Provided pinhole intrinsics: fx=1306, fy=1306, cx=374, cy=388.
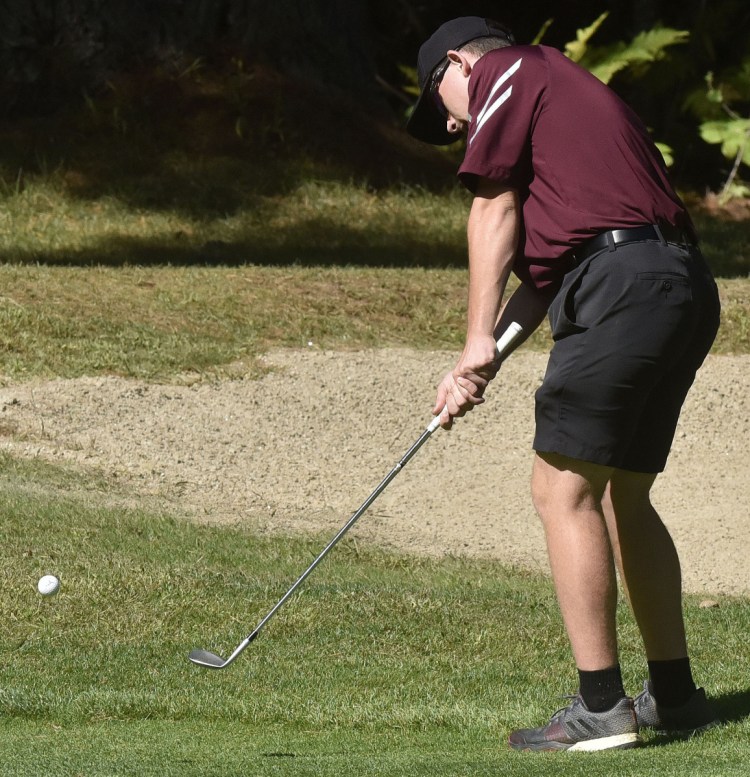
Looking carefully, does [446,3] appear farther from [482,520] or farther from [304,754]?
[304,754]

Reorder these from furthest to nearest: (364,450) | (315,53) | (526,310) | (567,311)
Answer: (315,53) → (364,450) → (526,310) → (567,311)

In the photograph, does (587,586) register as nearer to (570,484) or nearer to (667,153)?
(570,484)

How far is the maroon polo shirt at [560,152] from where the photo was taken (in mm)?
3254

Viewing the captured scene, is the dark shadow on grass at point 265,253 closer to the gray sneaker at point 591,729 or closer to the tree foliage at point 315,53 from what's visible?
the tree foliage at point 315,53

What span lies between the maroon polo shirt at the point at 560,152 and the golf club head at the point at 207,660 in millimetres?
1507

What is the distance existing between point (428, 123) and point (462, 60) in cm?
28

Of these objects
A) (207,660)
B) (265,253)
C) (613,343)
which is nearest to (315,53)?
(265,253)

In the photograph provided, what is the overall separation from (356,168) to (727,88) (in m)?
5.13

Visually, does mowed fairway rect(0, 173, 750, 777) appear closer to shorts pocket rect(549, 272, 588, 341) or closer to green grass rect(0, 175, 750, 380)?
green grass rect(0, 175, 750, 380)

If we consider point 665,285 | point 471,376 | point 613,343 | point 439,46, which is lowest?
point 471,376

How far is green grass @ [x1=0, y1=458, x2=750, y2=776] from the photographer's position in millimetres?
3357

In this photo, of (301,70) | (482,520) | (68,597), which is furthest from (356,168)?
(68,597)

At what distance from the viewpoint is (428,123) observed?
3727 millimetres

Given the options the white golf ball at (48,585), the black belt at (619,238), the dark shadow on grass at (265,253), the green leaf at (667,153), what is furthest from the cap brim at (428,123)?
the green leaf at (667,153)
